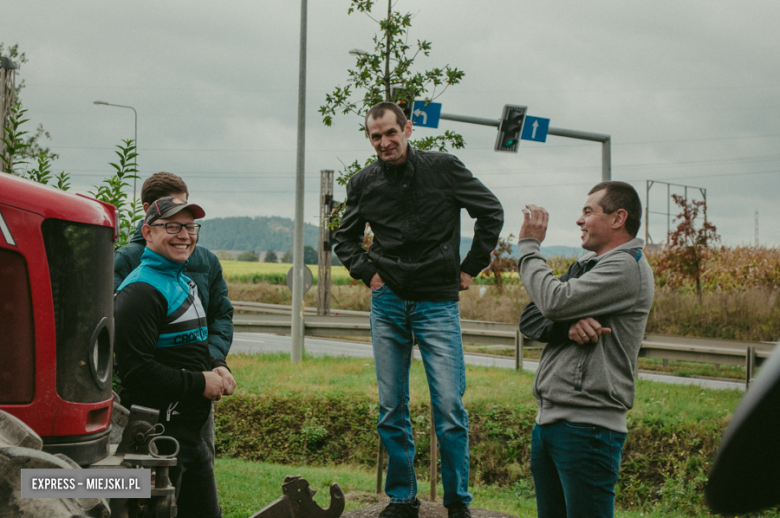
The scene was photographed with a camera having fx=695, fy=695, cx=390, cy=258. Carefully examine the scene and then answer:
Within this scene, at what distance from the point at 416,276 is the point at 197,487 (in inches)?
63.4

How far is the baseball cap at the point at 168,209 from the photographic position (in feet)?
10.5

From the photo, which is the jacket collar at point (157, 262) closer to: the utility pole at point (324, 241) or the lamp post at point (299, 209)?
the lamp post at point (299, 209)

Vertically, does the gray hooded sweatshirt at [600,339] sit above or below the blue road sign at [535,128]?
below

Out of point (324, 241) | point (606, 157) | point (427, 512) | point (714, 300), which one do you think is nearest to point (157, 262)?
point (427, 512)

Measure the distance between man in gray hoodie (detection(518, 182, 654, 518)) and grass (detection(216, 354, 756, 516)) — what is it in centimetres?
411

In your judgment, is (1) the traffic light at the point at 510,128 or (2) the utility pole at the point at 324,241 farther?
(2) the utility pole at the point at 324,241

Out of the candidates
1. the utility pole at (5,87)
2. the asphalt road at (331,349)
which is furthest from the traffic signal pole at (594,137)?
the utility pole at (5,87)

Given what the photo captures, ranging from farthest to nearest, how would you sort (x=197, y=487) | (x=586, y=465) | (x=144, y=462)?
(x=197, y=487) < (x=586, y=465) < (x=144, y=462)

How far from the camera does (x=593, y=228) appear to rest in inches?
121

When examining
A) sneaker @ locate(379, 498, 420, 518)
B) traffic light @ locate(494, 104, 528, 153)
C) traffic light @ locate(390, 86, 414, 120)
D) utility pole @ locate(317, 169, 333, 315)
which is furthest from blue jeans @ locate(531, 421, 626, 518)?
utility pole @ locate(317, 169, 333, 315)

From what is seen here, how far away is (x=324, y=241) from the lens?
19.0m

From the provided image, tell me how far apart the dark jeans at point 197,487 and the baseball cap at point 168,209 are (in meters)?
1.08

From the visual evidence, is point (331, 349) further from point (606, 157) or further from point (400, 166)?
point (400, 166)

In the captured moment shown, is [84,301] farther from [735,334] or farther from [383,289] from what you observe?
[735,334]
